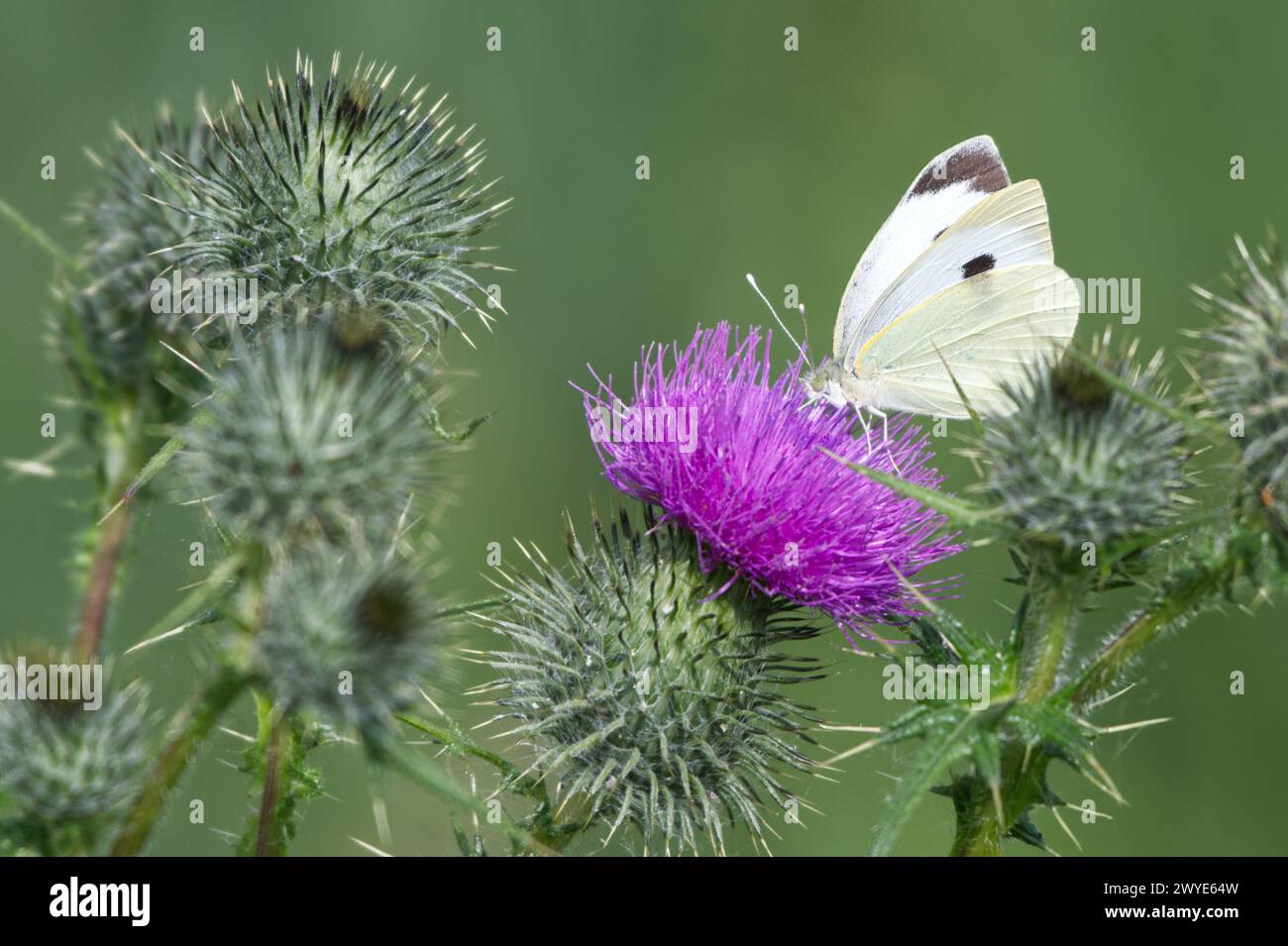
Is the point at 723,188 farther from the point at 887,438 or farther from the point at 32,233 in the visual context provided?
the point at 32,233

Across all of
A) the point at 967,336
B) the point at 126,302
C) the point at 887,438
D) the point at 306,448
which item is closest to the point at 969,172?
the point at 967,336

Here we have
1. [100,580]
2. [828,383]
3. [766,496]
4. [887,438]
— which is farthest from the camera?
[828,383]

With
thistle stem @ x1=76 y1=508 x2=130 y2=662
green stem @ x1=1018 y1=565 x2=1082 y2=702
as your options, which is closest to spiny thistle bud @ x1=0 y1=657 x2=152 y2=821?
thistle stem @ x1=76 y1=508 x2=130 y2=662

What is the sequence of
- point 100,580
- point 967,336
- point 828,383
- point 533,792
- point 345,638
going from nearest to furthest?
point 345,638 → point 100,580 → point 533,792 → point 828,383 → point 967,336

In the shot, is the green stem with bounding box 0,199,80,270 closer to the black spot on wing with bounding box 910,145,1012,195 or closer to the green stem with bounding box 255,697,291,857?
the green stem with bounding box 255,697,291,857

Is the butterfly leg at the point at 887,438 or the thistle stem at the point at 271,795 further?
the butterfly leg at the point at 887,438

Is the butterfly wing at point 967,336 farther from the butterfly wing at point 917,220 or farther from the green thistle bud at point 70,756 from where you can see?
the green thistle bud at point 70,756

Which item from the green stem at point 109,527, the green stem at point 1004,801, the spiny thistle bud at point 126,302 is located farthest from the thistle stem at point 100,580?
the green stem at point 1004,801
